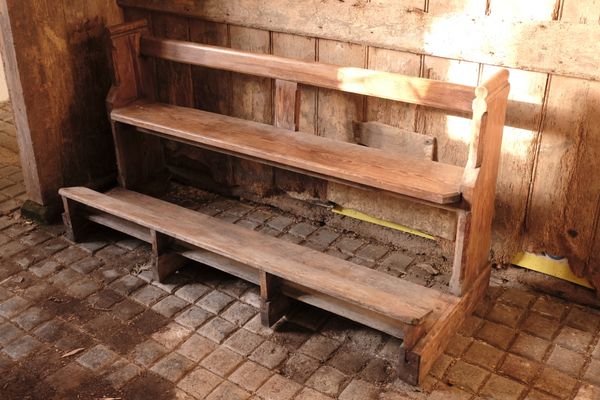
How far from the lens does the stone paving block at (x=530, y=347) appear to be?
3066mm

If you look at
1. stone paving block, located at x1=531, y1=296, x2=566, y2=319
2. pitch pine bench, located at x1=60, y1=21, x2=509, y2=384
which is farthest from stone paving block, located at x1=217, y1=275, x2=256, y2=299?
stone paving block, located at x1=531, y1=296, x2=566, y2=319

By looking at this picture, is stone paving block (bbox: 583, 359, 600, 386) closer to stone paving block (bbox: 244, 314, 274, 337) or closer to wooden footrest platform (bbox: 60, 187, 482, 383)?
wooden footrest platform (bbox: 60, 187, 482, 383)

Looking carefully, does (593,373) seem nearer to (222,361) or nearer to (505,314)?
(505,314)

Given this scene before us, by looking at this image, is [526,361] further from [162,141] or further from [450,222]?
[162,141]

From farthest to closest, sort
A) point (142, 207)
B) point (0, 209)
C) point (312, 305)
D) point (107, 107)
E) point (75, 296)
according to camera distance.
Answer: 1. point (0, 209)
2. point (107, 107)
3. point (142, 207)
4. point (75, 296)
5. point (312, 305)

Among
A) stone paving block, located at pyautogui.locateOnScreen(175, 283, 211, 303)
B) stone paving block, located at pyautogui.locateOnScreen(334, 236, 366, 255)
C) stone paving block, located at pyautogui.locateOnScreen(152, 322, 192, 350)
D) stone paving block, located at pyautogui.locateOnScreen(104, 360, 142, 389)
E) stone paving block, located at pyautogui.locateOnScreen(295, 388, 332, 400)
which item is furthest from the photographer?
stone paving block, located at pyautogui.locateOnScreen(334, 236, 366, 255)

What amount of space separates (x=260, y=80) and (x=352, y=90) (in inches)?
33.3

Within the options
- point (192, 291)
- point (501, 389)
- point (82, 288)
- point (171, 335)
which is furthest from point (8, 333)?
point (501, 389)

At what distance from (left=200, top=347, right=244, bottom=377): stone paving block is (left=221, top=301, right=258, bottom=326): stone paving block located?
22 cm

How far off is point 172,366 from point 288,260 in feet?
2.31

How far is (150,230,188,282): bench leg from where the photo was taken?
11.7ft

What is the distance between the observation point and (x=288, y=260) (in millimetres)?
3213

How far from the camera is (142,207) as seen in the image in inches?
148

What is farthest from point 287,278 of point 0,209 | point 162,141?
point 0,209
